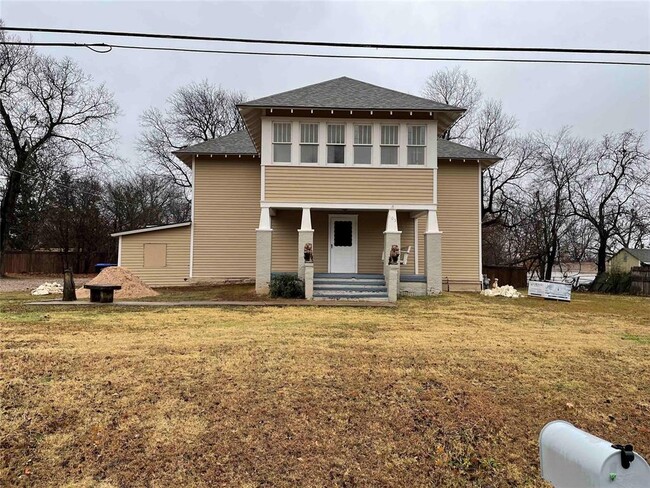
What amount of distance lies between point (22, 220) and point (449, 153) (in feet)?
111

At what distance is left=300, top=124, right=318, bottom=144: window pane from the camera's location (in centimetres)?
1362

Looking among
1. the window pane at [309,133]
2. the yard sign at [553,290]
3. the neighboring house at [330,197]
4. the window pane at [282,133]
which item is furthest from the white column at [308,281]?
the yard sign at [553,290]

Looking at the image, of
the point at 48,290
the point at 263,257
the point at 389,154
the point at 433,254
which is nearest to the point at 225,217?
the point at 263,257

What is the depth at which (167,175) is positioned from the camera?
36469 millimetres

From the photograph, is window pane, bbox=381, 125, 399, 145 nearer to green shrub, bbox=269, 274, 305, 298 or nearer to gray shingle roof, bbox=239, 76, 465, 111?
gray shingle roof, bbox=239, 76, 465, 111

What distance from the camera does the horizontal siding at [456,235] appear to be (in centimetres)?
1727

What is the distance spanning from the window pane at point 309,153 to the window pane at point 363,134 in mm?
1356

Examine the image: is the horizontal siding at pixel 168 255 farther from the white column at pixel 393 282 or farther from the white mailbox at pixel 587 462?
the white mailbox at pixel 587 462

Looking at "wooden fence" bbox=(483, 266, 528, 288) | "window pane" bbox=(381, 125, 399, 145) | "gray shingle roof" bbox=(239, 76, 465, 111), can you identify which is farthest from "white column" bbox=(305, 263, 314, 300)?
"wooden fence" bbox=(483, 266, 528, 288)

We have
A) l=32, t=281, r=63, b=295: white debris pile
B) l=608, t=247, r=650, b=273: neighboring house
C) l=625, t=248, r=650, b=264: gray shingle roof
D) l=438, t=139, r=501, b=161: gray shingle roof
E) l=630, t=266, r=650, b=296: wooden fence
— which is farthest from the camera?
l=608, t=247, r=650, b=273: neighboring house

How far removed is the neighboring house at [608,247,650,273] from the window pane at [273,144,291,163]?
29993mm

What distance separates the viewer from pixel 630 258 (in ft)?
116

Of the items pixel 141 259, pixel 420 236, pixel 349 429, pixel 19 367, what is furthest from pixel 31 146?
pixel 349 429

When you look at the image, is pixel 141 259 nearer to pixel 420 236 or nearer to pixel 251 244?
pixel 251 244
